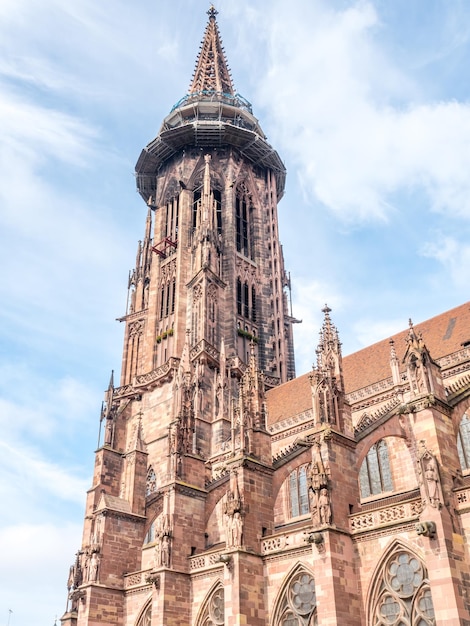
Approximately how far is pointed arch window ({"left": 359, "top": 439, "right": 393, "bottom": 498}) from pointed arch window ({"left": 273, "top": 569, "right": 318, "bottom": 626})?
17.7 ft

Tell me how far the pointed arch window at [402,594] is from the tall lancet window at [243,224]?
1031 inches

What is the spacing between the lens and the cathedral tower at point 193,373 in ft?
65.1

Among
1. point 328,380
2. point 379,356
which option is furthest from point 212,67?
point 328,380

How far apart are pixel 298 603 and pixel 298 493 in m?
7.03

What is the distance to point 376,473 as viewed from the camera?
69.6ft

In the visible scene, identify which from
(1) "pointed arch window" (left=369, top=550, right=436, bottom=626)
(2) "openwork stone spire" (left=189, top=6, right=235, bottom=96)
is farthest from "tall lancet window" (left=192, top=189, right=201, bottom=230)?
(1) "pointed arch window" (left=369, top=550, right=436, bottom=626)

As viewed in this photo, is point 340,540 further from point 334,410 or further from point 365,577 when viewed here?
point 334,410

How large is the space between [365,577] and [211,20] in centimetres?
5026

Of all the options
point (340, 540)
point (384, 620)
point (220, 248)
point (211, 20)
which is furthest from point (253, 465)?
point (211, 20)

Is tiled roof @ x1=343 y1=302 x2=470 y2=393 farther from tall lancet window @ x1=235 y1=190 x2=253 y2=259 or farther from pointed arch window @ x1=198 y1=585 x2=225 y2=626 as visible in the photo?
tall lancet window @ x1=235 y1=190 x2=253 y2=259

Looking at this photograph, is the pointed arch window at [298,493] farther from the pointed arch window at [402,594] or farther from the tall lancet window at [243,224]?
the tall lancet window at [243,224]

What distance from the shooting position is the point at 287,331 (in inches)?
1526

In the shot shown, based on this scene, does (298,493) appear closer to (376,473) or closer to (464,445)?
(376,473)

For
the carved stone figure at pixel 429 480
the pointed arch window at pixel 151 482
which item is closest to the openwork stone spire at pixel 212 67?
the pointed arch window at pixel 151 482
